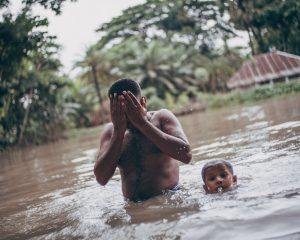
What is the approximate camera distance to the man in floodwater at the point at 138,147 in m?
2.88

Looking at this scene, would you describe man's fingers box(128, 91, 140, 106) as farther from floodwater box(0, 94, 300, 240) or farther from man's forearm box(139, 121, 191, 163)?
floodwater box(0, 94, 300, 240)

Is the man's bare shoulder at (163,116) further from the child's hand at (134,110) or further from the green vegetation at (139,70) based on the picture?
the green vegetation at (139,70)

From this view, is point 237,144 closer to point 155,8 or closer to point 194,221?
point 194,221

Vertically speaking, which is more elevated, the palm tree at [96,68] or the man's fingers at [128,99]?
the palm tree at [96,68]

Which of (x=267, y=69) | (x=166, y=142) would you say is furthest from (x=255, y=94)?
(x=166, y=142)

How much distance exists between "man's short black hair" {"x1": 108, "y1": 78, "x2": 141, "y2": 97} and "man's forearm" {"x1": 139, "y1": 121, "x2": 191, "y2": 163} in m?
0.28

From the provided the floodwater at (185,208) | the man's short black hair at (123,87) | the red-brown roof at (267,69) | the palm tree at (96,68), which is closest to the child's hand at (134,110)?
the man's short black hair at (123,87)

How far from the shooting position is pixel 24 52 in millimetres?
13062

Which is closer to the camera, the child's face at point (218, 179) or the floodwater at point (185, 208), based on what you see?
the floodwater at point (185, 208)

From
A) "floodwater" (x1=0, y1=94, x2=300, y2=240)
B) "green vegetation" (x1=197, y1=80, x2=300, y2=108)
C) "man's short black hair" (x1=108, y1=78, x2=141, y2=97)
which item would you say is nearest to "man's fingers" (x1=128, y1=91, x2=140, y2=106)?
"man's short black hair" (x1=108, y1=78, x2=141, y2=97)

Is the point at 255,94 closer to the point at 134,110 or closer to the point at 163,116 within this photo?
the point at 163,116

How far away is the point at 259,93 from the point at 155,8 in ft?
53.1

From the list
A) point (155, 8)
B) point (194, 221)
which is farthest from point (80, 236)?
point (155, 8)

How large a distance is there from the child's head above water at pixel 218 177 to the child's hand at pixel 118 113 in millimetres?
801
